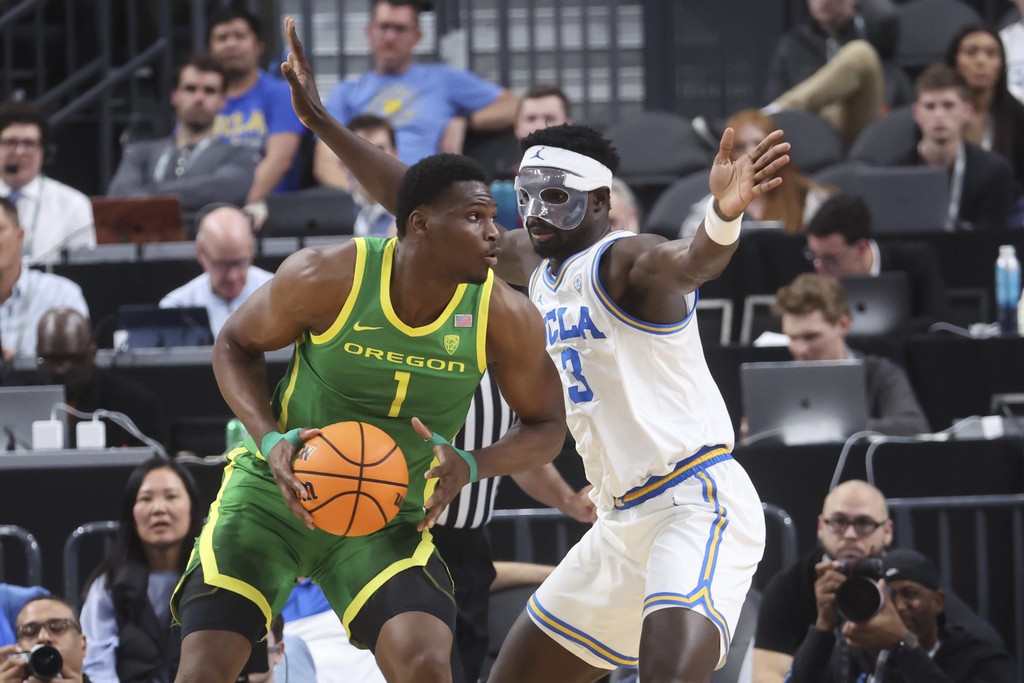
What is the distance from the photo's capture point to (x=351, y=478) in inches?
135

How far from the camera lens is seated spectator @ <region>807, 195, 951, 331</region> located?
25.3 feet

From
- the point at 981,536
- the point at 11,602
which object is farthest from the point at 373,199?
the point at 981,536

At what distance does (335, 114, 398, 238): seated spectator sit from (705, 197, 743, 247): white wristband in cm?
481

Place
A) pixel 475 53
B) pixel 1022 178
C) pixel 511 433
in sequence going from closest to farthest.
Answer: pixel 511 433, pixel 1022 178, pixel 475 53

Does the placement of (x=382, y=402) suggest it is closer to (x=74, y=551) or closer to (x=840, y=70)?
(x=74, y=551)

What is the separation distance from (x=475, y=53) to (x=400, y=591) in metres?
9.17

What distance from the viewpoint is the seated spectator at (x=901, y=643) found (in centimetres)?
497

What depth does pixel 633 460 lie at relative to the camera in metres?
4.02

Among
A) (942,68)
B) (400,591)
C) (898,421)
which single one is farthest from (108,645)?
(942,68)

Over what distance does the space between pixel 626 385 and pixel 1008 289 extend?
4.20 metres

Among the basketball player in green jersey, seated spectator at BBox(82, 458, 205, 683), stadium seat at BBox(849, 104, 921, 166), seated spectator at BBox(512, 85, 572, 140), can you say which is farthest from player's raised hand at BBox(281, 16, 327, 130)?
stadium seat at BBox(849, 104, 921, 166)

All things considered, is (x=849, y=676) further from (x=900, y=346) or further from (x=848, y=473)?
(x=900, y=346)

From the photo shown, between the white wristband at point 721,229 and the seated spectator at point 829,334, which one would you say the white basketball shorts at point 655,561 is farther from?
the seated spectator at point 829,334

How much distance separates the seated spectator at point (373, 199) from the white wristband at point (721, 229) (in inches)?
189
